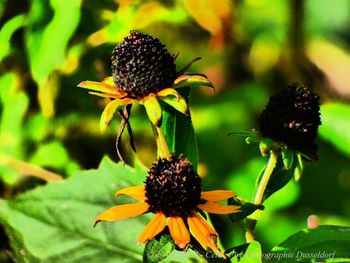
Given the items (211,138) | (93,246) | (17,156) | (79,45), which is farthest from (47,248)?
(211,138)

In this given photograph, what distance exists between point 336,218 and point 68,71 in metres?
0.67

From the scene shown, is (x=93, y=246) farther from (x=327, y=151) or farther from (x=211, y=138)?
(x=327, y=151)

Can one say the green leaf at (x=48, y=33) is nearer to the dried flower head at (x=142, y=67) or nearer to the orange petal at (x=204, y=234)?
the dried flower head at (x=142, y=67)

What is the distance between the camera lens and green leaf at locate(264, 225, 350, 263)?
3.14ft

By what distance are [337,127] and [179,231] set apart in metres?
0.87

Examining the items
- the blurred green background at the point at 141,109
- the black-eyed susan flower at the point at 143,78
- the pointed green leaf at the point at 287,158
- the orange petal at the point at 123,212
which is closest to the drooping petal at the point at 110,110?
the black-eyed susan flower at the point at 143,78

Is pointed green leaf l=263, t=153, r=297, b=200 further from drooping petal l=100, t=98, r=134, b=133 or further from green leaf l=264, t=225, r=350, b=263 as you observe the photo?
drooping petal l=100, t=98, r=134, b=133

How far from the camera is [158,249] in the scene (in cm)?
83

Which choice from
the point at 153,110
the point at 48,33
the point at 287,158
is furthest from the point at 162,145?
the point at 48,33

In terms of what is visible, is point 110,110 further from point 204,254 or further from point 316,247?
point 316,247

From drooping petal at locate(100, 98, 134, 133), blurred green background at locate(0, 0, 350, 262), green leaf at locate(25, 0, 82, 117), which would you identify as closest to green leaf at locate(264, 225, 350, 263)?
drooping petal at locate(100, 98, 134, 133)

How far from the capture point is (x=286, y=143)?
3.13 ft

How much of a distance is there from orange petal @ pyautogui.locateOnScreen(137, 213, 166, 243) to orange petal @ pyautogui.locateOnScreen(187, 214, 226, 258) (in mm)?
31

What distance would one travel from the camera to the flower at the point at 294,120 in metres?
0.95
